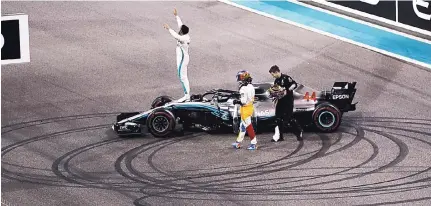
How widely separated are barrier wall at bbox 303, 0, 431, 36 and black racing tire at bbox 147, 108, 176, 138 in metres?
8.95

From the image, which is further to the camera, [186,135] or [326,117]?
[186,135]

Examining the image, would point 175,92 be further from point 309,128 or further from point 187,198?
point 187,198

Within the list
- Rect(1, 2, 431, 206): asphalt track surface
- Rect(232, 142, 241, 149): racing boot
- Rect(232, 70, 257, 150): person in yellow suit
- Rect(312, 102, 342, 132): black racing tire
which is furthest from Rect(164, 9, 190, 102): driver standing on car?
Rect(312, 102, 342, 132): black racing tire

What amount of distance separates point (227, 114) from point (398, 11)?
28.4ft

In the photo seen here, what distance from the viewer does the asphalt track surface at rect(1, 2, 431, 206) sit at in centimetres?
1531

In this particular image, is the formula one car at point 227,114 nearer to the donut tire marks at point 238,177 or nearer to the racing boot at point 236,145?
the donut tire marks at point 238,177

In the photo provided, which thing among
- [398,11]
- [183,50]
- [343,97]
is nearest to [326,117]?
[343,97]

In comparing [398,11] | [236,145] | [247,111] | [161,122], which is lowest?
[236,145]

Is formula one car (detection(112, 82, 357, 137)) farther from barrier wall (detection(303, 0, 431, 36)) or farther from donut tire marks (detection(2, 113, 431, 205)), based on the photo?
barrier wall (detection(303, 0, 431, 36))

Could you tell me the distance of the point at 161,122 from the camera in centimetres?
1809

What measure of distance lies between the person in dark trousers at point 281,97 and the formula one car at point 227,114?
0.26 meters

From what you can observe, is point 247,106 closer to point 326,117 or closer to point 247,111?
point 247,111

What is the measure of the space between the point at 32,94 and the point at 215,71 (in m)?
4.31

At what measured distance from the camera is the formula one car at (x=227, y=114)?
18109mm
